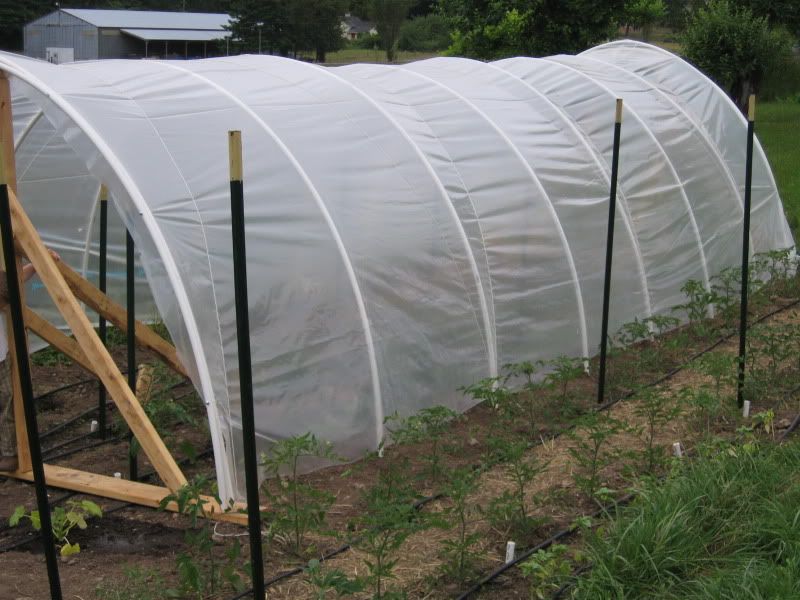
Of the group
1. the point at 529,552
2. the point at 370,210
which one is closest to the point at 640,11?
the point at 370,210

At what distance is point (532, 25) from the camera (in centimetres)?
1916

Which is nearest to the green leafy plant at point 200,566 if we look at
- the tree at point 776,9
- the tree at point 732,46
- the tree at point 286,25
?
the tree at point 732,46

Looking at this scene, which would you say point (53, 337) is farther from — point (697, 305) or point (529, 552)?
point (697, 305)

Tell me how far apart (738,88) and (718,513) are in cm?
2196

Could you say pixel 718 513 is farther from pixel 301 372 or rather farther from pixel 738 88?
pixel 738 88

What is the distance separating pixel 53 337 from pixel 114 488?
1.12 m

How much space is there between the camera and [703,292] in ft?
30.8

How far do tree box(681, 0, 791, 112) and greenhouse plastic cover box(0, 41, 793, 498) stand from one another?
45.7 ft

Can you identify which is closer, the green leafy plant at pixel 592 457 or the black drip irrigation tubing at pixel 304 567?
the black drip irrigation tubing at pixel 304 567

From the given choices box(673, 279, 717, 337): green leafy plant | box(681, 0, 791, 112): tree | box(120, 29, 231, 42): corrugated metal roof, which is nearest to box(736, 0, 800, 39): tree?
box(681, 0, 791, 112): tree

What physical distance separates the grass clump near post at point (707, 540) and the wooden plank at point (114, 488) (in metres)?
2.02

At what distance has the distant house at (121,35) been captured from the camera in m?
46.6

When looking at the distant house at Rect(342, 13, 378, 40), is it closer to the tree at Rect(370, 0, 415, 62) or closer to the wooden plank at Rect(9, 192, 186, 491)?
the tree at Rect(370, 0, 415, 62)

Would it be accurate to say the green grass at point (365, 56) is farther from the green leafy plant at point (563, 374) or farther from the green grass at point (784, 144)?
the green leafy plant at point (563, 374)
